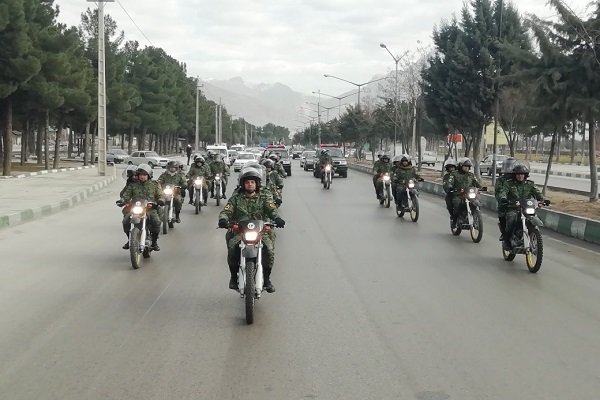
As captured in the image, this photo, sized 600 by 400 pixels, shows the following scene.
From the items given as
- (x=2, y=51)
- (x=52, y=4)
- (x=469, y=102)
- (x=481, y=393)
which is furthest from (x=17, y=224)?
(x=52, y=4)

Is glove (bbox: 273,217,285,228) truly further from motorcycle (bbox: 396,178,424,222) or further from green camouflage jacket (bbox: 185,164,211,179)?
green camouflage jacket (bbox: 185,164,211,179)

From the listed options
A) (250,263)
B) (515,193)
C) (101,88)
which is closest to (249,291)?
(250,263)

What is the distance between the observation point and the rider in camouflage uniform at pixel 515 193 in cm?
1042

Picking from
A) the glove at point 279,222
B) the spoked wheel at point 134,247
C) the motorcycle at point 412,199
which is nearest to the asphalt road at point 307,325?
the spoked wheel at point 134,247

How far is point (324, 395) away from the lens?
4.79 m

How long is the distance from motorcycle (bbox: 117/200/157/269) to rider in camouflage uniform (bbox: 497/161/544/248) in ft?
17.2

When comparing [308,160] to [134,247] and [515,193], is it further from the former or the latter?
[134,247]

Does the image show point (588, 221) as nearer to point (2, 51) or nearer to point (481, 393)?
point (481, 393)

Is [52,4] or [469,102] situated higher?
[52,4]

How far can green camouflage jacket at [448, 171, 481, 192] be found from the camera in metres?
13.7

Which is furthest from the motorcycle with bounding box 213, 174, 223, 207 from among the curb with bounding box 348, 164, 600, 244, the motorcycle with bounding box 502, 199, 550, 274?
the motorcycle with bounding box 502, 199, 550, 274

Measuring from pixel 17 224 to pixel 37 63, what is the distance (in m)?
18.1

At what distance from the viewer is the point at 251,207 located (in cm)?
765

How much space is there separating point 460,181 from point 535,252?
4.10 meters
